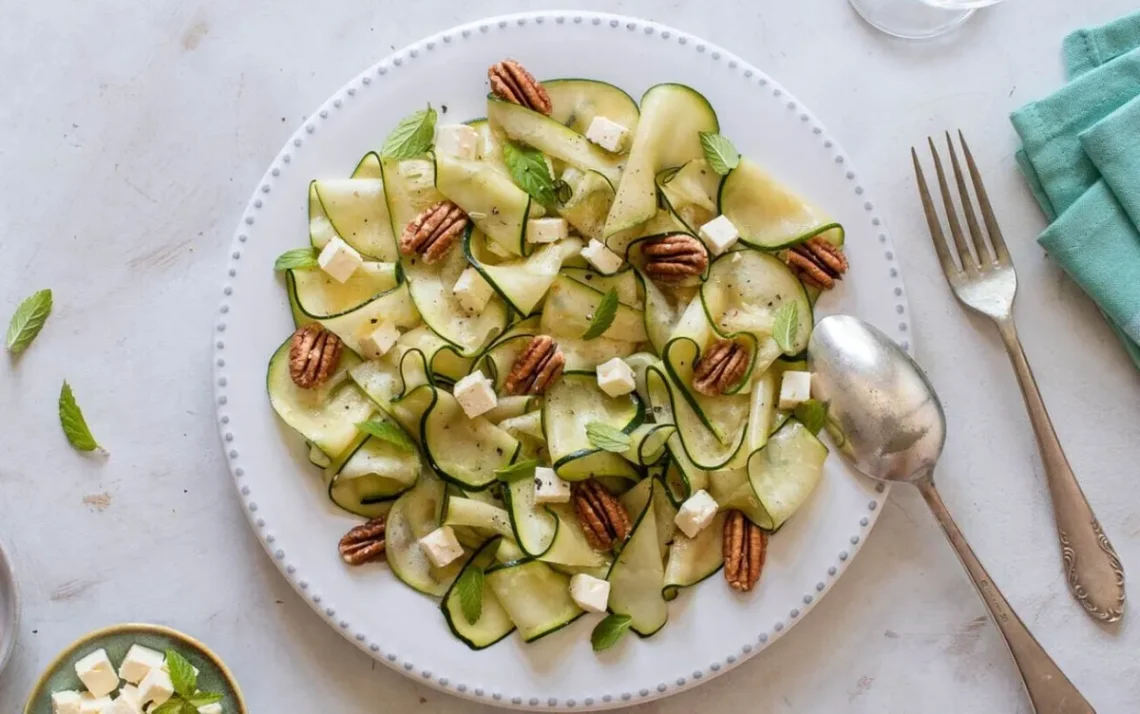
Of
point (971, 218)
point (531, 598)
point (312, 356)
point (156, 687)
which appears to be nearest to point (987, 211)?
point (971, 218)

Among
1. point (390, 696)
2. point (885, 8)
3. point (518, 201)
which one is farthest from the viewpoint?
point (885, 8)

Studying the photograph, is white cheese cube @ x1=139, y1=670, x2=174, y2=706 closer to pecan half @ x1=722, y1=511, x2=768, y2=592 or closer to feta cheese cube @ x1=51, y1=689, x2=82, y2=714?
feta cheese cube @ x1=51, y1=689, x2=82, y2=714

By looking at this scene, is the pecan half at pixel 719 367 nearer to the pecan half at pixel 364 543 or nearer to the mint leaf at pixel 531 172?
the mint leaf at pixel 531 172

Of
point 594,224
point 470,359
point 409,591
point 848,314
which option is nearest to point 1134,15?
point 848,314

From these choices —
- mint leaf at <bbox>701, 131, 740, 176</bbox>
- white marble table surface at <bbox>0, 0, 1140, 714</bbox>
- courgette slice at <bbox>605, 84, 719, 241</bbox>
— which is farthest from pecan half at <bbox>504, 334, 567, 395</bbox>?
white marble table surface at <bbox>0, 0, 1140, 714</bbox>

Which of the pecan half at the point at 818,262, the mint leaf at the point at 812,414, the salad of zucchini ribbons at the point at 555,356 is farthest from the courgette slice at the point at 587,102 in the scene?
the mint leaf at the point at 812,414

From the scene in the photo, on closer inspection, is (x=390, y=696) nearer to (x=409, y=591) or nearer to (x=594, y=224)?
(x=409, y=591)
